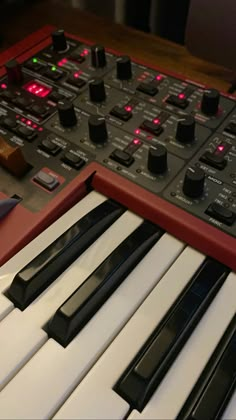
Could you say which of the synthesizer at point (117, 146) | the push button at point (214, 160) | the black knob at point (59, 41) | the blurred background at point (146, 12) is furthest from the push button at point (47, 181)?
the blurred background at point (146, 12)

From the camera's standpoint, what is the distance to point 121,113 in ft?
2.34

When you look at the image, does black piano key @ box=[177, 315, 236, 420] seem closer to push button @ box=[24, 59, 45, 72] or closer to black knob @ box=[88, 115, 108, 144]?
black knob @ box=[88, 115, 108, 144]

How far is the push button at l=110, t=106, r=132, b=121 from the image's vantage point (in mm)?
710

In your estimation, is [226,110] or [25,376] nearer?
[25,376]

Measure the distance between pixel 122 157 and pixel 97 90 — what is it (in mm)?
148

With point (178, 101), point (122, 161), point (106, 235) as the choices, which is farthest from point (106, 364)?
point (178, 101)

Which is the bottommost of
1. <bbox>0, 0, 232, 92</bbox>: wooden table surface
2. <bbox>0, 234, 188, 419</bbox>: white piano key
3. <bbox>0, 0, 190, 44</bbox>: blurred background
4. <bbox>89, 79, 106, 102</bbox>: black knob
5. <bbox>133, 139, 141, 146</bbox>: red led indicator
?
<bbox>0, 234, 188, 419</bbox>: white piano key

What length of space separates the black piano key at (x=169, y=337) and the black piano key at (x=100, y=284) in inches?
2.8

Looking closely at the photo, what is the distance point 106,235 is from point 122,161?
12cm

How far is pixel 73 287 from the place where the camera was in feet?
1.77

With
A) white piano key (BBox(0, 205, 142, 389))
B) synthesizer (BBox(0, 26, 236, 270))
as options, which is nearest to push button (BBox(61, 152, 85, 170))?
synthesizer (BBox(0, 26, 236, 270))

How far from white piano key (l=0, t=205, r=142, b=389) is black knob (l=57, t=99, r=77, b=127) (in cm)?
19

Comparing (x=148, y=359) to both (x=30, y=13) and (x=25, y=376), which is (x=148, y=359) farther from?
(x=30, y=13)

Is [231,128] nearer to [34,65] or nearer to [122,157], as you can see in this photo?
[122,157]
